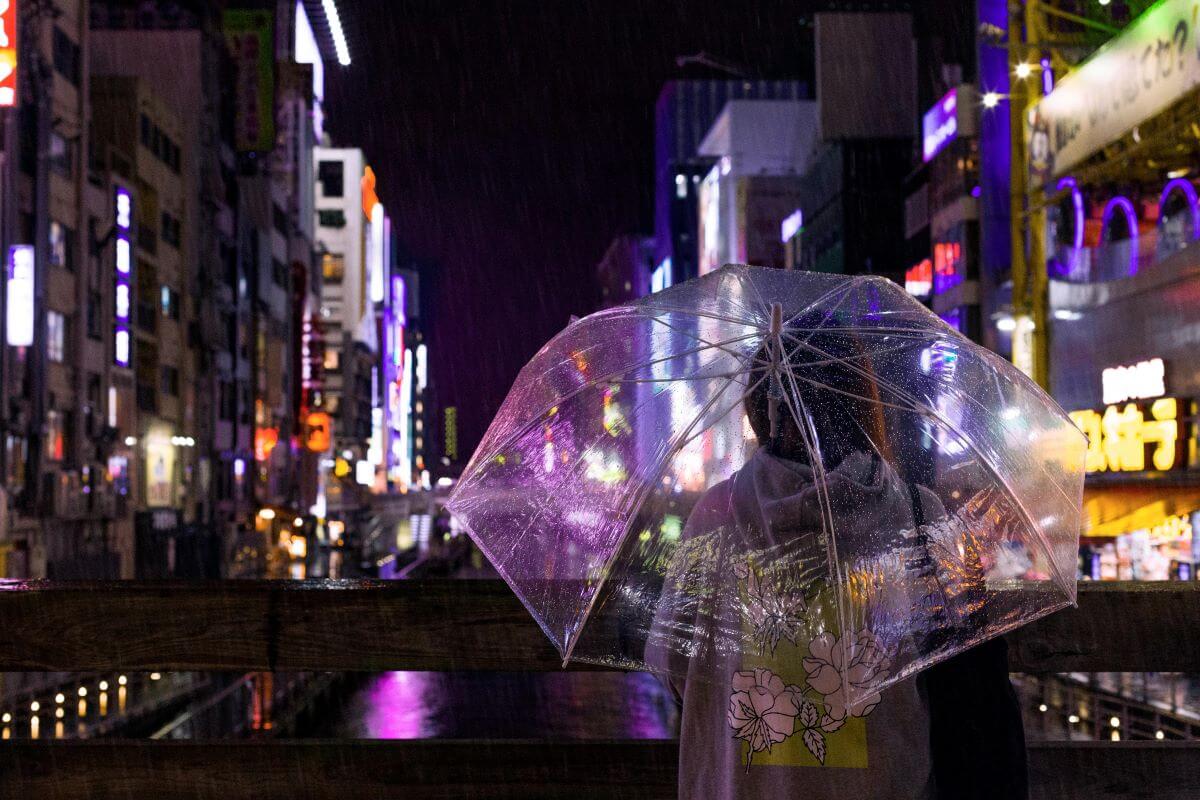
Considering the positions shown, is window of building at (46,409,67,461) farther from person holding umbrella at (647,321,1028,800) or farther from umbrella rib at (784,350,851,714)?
umbrella rib at (784,350,851,714)

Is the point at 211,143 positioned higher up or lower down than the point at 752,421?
higher up

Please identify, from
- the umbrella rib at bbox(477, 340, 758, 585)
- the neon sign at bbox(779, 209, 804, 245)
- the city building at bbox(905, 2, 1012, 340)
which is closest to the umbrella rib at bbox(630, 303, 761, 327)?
the umbrella rib at bbox(477, 340, 758, 585)

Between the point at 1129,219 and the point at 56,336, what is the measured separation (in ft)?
91.0

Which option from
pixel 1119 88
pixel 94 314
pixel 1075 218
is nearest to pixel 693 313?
pixel 1119 88

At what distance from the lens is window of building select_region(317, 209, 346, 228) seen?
392ft

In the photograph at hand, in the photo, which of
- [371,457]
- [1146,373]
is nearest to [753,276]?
[1146,373]

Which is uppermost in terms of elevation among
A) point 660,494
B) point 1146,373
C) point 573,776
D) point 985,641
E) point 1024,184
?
point 1024,184

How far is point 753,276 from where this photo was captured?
337cm

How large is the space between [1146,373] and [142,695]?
18594 millimetres

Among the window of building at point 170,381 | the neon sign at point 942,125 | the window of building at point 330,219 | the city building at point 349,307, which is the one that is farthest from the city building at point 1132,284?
the window of building at point 330,219

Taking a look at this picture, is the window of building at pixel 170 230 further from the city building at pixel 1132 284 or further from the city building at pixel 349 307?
the city building at pixel 349 307

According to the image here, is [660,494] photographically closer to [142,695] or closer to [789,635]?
[789,635]

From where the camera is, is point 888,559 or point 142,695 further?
point 142,695

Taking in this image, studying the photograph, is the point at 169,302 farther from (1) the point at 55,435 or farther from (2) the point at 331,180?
(2) the point at 331,180
